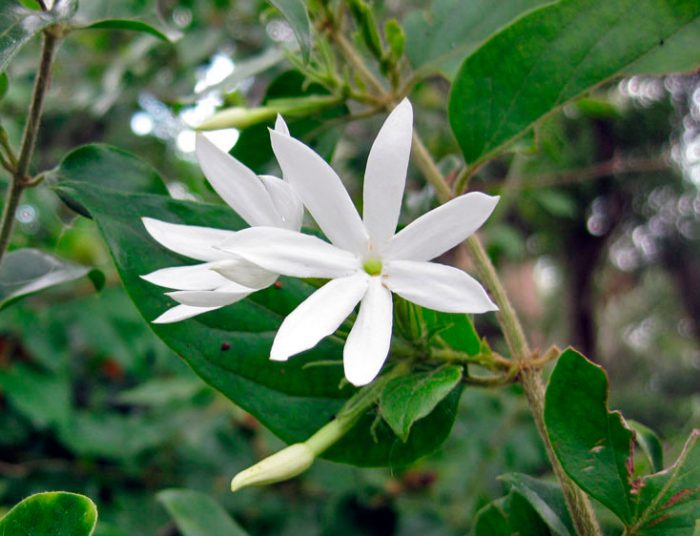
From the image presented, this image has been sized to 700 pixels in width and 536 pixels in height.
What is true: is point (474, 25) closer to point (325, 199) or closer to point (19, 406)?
point (325, 199)

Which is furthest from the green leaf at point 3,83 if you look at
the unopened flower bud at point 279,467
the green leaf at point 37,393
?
the green leaf at point 37,393

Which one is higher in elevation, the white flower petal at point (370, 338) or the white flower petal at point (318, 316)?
the white flower petal at point (318, 316)

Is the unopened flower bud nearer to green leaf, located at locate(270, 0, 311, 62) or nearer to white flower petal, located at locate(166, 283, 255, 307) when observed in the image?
white flower petal, located at locate(166, 283, 255, 307)

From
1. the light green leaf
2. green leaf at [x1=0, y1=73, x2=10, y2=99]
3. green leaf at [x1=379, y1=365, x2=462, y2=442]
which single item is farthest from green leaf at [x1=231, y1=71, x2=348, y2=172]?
the light green leaf

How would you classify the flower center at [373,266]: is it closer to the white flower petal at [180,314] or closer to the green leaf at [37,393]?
the white flower petal at [180,314]

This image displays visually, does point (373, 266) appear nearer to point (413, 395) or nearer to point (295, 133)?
point (413, 395)
